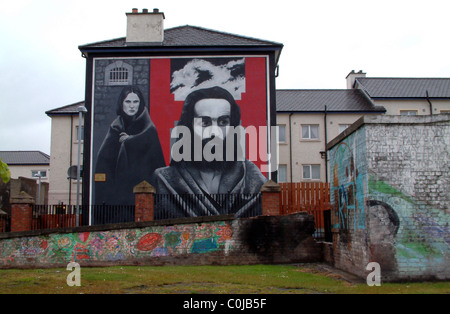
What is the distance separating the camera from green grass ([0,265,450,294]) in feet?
30.9

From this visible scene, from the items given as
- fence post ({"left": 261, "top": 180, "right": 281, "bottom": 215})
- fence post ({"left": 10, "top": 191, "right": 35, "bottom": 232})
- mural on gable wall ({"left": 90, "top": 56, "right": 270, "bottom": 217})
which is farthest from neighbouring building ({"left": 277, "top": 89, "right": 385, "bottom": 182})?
fence post ({"left": 10, "top": 191, "right": 35, "bottom": 232})

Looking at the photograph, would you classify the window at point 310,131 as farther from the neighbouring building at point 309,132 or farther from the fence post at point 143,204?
the fence post at point 143,204

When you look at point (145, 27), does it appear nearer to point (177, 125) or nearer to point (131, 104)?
point (131, 104)

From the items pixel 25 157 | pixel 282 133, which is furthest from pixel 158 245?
pixel 25 157

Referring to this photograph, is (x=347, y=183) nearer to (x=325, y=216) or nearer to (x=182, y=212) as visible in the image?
(x=325, y=216)

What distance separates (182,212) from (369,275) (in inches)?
367

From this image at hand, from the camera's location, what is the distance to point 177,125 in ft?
69.6

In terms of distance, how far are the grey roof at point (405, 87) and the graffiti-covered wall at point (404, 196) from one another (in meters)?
23.1

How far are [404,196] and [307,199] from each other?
20.7ft

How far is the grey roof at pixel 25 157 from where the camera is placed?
184 feet

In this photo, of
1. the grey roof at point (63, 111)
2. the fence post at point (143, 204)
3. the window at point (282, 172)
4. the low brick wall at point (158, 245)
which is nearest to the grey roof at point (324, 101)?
the window at point (282, 172)

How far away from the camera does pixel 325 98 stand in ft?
113

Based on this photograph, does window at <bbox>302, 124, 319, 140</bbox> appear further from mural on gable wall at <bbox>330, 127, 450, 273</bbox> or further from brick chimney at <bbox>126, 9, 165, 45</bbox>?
mural on gable wall at <bbox>330, 127, 450, 273</bbox>
